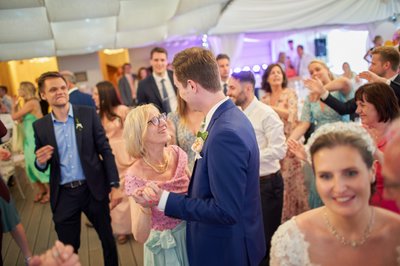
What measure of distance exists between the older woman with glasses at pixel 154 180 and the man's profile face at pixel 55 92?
82 centimetres

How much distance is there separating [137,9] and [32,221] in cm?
286

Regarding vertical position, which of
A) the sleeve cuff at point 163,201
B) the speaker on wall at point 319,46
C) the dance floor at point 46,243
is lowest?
the dance floor at point 46,243

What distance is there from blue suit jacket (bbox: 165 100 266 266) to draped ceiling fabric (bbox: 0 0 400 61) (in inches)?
115

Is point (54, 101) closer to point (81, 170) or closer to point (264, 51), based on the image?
point (81, 170)

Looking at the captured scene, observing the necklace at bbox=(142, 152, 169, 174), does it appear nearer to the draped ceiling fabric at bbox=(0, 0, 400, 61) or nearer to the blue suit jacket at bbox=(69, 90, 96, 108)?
the blue suit jacket at bbox=(69, 90, 96, 108)

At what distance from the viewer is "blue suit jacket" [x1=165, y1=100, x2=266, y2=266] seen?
4.47 ft

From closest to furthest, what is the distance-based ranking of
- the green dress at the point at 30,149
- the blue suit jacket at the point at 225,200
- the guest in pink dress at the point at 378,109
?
the blue suit jacket at the point at 225,200
the guest in pink dress at the point at 378,109
the green dress at the point at 30,149

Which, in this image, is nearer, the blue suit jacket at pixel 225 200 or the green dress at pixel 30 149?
the blue suit jacket at pixel 225 200

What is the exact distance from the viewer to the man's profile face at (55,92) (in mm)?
2426

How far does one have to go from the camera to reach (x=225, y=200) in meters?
1.36

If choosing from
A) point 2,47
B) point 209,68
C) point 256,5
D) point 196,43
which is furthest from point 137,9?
point 196,43

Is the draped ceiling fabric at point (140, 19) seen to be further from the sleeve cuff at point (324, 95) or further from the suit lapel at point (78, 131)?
the sleeve cuff at point (324, 95)

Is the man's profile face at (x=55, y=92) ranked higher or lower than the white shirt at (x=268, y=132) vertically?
higher

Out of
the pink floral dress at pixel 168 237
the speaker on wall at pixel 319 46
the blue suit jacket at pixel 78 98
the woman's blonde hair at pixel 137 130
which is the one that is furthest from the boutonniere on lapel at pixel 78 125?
the speaker on wall at pixel 319 46
